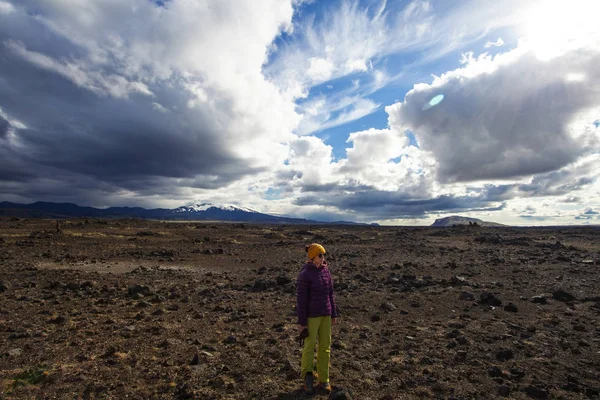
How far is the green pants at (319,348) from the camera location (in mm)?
6441

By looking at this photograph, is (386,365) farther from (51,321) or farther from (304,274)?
(51,321)

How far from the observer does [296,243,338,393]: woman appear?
21.2ft

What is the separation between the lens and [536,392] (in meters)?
6.12

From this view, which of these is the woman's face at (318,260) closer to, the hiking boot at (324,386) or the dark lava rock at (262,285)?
the hiking boot at (324,386)

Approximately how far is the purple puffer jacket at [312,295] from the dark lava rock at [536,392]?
3913 millimetres

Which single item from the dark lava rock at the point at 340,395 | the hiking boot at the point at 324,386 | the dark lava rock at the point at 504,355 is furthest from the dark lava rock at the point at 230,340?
the dark lava rock at the point at 504,355

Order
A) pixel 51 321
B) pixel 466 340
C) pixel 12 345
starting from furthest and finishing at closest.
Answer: pixel 51 321 → pixel 466 340 → pixel 12 345

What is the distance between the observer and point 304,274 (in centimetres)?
677

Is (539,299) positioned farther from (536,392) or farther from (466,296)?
(536,392)

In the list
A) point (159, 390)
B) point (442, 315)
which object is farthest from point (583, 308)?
point (159, 390)

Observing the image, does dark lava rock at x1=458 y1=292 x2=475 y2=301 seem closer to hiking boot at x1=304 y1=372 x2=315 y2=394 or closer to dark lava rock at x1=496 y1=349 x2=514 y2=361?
dark lava rock at x1=496 y1=349 x2=514 y2=361

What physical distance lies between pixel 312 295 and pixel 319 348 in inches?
40.8

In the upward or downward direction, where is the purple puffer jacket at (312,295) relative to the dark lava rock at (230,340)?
upward

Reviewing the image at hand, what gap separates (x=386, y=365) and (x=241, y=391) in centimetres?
327
